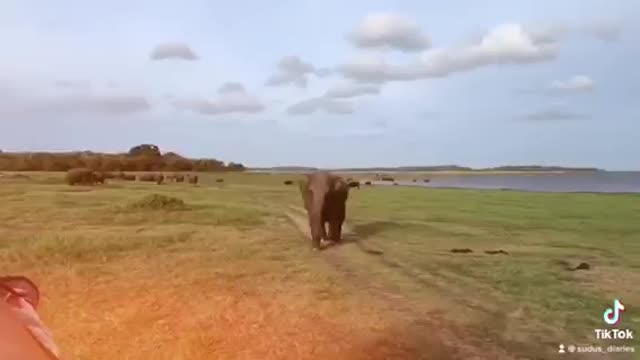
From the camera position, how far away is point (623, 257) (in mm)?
5008

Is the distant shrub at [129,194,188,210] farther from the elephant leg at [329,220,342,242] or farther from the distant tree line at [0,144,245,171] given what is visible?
the elephant leg at [329,220,342,242]

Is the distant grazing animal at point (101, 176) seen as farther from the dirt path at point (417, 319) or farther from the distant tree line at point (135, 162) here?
the dirt path at point (417, 319)

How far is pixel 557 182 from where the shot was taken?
708 cm

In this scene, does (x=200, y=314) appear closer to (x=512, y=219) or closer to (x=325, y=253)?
(x=325, y=253)

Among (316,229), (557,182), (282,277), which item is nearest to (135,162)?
(282,277)

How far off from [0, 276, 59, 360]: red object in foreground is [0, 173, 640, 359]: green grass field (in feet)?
9.04

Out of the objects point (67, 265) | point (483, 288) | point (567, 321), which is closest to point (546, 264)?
point (483, 288)

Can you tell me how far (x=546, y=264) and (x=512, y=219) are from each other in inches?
64.9

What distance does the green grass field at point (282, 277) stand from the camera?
3932mm

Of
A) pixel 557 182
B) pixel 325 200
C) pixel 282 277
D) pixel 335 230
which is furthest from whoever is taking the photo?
pixel 325 200

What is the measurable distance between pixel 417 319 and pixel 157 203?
106 inches

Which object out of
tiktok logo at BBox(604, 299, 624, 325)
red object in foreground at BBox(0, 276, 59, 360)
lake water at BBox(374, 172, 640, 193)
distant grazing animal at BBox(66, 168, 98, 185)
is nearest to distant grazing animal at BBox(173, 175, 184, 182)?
distant grazing animal at BBox(66, 168, 98, 185)

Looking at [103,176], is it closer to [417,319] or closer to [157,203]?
[157,203]

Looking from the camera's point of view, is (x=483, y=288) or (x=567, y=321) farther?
(x=483, y=288)
